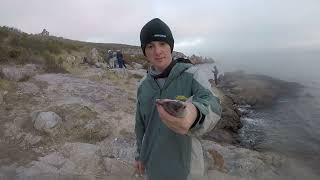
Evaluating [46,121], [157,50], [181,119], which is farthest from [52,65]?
[181,119]

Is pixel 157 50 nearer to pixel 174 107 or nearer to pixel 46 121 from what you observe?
pixel 174 107

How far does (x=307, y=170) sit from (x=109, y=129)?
6394mm

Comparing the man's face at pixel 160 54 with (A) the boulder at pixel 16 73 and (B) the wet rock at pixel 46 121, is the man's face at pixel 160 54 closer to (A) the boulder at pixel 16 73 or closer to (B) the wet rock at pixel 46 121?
(B) the wet rock at pixel 46 121

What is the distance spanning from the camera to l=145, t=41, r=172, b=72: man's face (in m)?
2.97

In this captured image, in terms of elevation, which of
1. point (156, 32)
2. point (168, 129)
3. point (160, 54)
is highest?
point (156, 32)

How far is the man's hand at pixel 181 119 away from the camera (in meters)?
2.09

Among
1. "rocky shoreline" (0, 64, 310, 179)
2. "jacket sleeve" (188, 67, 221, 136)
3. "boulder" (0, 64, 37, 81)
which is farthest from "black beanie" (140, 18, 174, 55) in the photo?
"boulder" (0, 64, 37, 81)

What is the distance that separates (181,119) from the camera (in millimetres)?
2098

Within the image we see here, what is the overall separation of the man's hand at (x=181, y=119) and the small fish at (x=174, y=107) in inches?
0.9

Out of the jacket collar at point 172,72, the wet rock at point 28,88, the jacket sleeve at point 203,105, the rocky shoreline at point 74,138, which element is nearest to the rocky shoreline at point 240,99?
the rocky shoreline at point 74,138

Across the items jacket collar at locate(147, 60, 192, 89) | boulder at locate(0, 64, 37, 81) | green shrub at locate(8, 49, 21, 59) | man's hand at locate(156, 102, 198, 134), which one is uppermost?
jacket collar at locate(147, 60, 192, 89)

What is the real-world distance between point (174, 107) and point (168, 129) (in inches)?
33.6

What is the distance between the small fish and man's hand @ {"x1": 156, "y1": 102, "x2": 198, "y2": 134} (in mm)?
23

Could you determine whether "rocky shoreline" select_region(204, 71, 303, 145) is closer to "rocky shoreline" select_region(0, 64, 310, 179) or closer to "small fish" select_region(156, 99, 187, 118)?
"rocky shoreline" select_region(0, 64, 310, 179)
